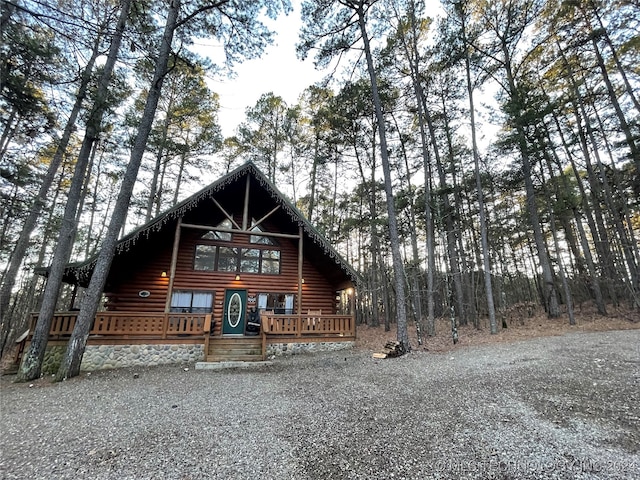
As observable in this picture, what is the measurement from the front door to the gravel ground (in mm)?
4200

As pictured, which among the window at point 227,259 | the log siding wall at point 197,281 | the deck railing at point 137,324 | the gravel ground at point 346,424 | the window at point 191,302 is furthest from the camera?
the window at point 227,259

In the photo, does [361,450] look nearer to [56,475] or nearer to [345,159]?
[56,475]

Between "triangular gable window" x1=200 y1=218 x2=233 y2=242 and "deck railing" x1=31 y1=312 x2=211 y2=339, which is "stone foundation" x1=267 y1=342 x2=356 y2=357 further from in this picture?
"triangular gable window" x1=200 y1=218 x2=233 y2=242

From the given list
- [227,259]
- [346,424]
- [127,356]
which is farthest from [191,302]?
[346,424]

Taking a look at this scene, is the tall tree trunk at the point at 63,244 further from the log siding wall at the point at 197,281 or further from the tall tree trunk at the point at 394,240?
the tall tree trunk at the point at 394,240

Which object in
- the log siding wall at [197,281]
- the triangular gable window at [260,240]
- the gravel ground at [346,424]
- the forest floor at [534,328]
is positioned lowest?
the gravel ground at [346,424]

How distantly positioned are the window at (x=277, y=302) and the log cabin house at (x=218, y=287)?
0.04 meters

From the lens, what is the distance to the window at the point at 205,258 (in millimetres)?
10445

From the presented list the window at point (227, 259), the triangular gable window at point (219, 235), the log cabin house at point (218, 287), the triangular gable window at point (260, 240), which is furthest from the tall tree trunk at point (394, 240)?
the triangular gable window at point (219, 235)

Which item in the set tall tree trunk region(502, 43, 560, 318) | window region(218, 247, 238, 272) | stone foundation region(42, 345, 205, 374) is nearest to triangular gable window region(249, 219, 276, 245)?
window region(218, 247, 238, 272)

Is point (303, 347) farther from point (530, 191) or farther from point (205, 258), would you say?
point (530, 191)

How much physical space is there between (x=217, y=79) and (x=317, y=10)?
478cm

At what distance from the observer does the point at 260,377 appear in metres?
6.25

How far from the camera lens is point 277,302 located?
11008 millimetres
